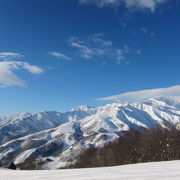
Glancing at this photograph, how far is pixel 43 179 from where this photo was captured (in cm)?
1070

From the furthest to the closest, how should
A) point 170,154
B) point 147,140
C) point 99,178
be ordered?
point 147,140
point 170,154
point 99,178

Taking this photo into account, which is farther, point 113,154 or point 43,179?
point 113,154

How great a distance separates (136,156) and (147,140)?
6601 mm

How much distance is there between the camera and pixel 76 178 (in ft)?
33.8

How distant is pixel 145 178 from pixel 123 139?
9896 cm

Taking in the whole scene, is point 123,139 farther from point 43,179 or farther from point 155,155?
point 43,179

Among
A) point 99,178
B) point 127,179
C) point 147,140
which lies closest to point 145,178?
point 127,179

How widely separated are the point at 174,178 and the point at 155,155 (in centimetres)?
6960

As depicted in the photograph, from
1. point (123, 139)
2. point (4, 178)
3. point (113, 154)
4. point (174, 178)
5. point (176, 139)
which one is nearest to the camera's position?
point (174, 178)

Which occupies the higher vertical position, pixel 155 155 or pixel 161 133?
pixel 161 133

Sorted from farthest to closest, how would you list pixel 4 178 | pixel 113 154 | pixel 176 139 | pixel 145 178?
pixel 113 154
pixel 176 139
pixel 4 178
pixel 145 178

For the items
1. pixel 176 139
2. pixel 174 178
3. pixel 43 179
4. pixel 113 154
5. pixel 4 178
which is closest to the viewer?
pixel 174 178

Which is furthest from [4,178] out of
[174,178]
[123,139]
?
[123,139]

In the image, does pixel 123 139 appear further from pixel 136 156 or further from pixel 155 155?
pixel 155 155
